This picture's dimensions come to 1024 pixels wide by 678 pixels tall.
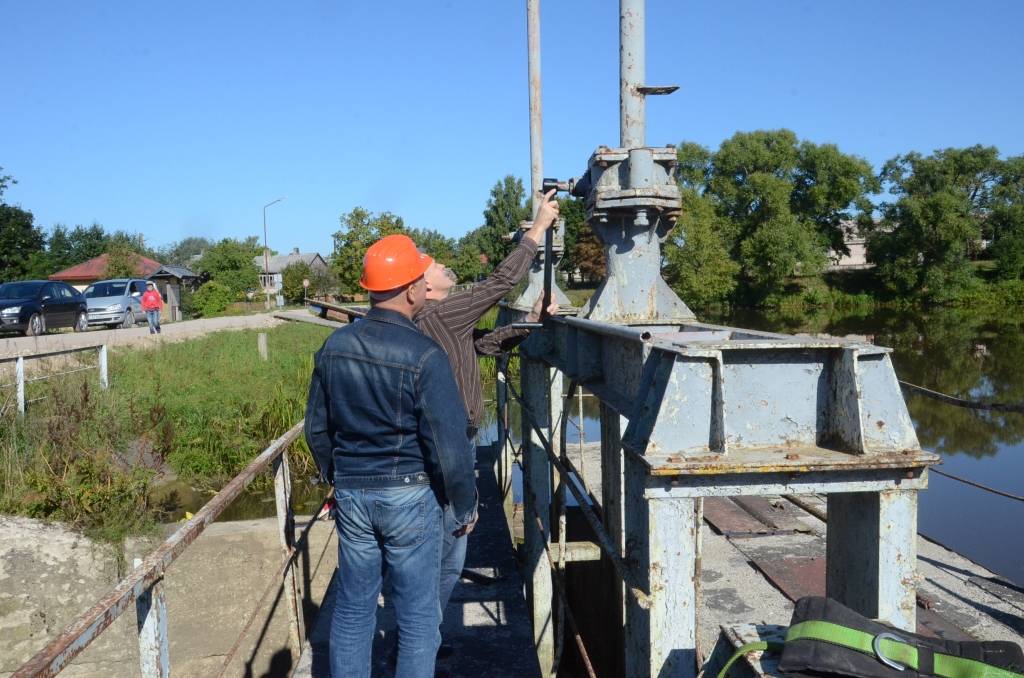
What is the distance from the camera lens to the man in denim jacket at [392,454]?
2.83 m

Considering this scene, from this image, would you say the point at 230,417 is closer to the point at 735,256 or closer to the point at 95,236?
the point at 735,256

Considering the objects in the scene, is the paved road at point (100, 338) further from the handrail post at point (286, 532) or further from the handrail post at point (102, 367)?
the handrail post at point (286, 532)

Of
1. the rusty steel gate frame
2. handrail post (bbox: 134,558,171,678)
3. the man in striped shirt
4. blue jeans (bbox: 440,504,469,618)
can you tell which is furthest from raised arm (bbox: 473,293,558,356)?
handrail post (bbox: 134,558,171,678)

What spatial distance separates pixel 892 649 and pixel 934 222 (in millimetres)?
52705

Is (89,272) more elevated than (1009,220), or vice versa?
(1009,220)

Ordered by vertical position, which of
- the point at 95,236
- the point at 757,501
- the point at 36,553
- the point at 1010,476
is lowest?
the point at 1010,476

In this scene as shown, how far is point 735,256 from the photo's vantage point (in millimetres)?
55656

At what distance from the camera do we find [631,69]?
171 inches

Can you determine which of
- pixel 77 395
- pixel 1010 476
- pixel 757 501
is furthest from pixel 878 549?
pixel 1010 476

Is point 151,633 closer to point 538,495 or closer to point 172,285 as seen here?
point 538,495

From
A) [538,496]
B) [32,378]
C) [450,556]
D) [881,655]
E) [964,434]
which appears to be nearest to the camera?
[881,655]

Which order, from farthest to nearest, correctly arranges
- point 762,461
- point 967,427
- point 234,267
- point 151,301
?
point 234,267 < point 151,301 < point 967,427 < point 762,461

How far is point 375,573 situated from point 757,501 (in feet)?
24.4

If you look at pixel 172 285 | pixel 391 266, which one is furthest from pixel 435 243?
pixel 391 266
